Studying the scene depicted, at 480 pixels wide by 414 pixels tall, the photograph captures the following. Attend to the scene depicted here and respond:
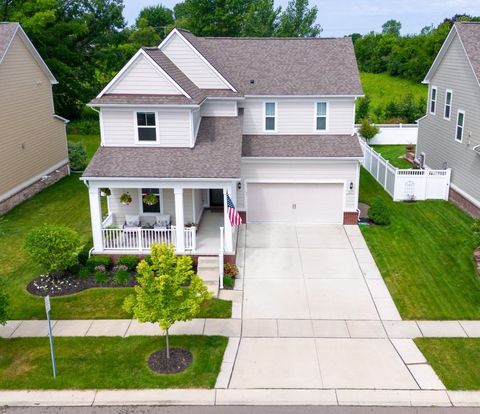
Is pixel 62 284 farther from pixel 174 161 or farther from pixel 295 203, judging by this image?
pixel 295 203

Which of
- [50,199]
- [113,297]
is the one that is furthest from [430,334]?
[50,199]

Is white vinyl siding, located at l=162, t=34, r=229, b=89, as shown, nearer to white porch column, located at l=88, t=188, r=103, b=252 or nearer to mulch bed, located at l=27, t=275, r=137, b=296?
white porch column, located at l=88, t=188, r=103, b=252

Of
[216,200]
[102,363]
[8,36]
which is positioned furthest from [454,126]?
[8,36]

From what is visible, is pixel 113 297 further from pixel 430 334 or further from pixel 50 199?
pixel 50 199

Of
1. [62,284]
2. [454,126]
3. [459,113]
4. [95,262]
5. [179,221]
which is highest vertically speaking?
[459,113]

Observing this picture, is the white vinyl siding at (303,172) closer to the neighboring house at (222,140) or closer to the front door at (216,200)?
the neighboring house at (222,140)

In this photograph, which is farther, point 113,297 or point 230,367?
point 113,297
